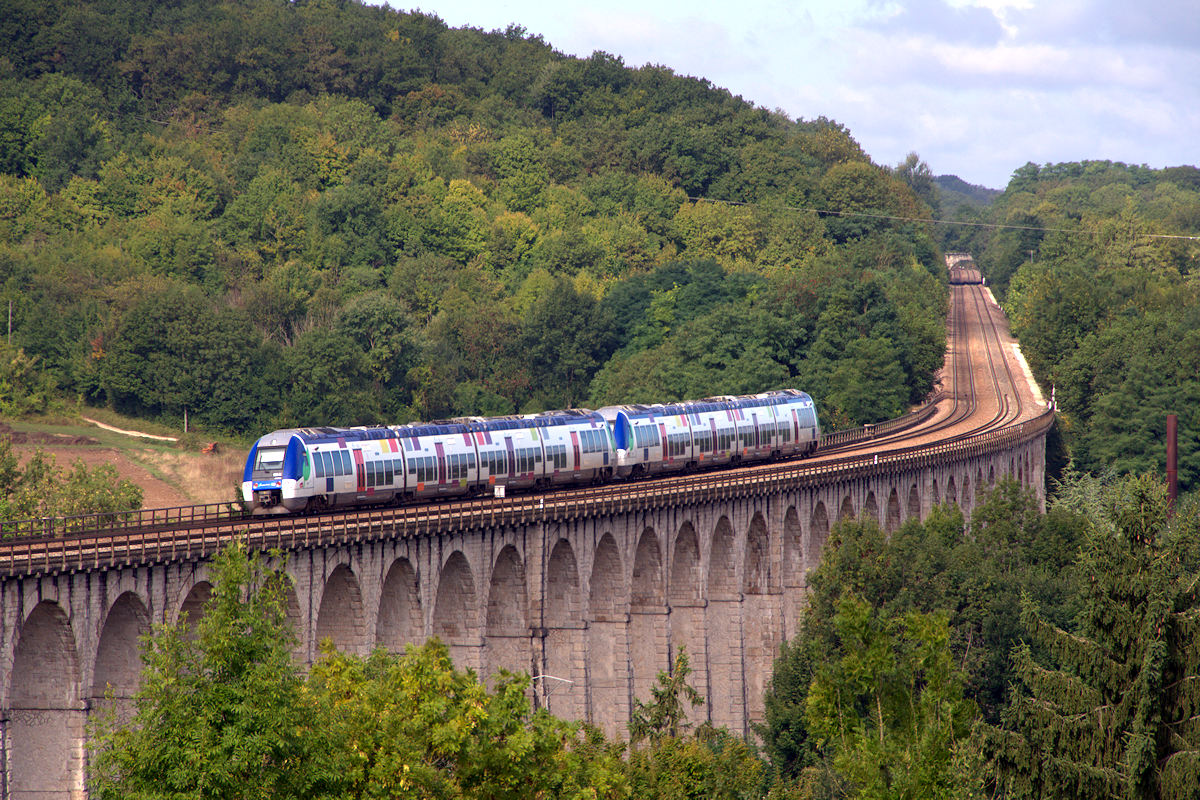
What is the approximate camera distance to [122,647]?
47.7 meters

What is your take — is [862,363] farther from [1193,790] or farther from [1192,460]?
[1193,790]

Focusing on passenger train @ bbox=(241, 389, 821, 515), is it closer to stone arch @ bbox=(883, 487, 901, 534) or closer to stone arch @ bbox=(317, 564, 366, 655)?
stone arch @ bbox=(317, 564, 366, 655)

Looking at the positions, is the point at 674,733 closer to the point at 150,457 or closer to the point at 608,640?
the point at 608,640

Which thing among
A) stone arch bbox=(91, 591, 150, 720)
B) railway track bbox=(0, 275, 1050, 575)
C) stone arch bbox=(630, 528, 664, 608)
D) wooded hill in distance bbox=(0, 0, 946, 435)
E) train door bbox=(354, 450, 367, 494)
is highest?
wooded hill in distance bbox=(0, 0, 946, 435)

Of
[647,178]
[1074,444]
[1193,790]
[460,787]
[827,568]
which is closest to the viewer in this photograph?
[1193,790]

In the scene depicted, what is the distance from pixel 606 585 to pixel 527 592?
288 inches

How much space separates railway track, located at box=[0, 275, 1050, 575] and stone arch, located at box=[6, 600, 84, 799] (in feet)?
7.96

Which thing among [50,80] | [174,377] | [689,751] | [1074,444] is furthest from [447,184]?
[689,751]

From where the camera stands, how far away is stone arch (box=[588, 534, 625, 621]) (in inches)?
2810

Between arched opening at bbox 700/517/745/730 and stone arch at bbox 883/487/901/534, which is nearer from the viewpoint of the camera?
arched opening at bbox 700/517/745/730

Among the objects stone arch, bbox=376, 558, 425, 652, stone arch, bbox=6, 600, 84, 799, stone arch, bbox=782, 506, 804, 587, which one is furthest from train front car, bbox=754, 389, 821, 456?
stone arch, bbox=6, 600, 84, 799

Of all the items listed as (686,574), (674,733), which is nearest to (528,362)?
(686,574)

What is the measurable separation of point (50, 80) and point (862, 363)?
296 ft

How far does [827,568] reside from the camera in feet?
251
